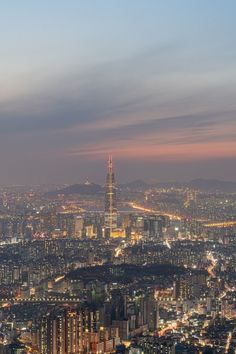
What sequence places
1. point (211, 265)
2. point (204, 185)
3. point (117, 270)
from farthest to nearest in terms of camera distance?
point (204, 185), point (211, 265), point (117, 270)

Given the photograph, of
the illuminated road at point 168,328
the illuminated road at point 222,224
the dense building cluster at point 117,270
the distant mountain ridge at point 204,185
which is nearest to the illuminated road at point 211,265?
the dense building cluster at point 117,270

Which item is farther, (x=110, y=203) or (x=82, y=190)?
(x=82, y=190)

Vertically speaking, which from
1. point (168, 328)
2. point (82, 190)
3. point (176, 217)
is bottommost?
point (168, 328)

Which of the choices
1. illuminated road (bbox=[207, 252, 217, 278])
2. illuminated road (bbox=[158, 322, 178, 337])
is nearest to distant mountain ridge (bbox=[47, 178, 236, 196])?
illuminated road (bbox=[207, 252, 217, 278])

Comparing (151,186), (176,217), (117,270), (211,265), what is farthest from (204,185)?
(117,270)

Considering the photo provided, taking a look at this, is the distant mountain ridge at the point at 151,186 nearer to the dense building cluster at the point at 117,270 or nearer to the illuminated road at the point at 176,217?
the dense building cluster at the point at 117,270

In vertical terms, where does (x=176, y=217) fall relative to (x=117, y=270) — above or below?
above

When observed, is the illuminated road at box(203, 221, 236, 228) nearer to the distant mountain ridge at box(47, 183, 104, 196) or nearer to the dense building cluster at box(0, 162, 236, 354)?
the dense building cluster at box(0, 162, 236, 354)

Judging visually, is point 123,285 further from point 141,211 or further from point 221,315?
point 141,211

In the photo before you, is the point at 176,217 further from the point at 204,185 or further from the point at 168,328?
the point at 168,328
